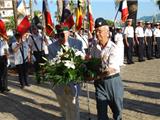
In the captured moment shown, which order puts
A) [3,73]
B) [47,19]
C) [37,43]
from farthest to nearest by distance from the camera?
[37,43] → [3,73] → [47,19]

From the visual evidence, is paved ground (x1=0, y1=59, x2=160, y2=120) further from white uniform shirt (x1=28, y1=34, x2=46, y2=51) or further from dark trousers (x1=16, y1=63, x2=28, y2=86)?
white uniform shirt (x1=28, y1=34, x2=46, y2=51)

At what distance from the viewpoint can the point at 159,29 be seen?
844 inches

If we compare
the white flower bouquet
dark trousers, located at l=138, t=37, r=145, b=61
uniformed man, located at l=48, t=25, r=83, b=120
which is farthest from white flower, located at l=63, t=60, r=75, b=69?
dark trousers, located at l=138, t=37, r=145, b=61

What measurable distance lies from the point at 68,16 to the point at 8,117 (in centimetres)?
385

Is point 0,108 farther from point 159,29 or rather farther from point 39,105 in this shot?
point 159,29

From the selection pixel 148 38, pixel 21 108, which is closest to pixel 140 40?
pixel 148 38

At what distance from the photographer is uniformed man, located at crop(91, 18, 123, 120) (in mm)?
6875

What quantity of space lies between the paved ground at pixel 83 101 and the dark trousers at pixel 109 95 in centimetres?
225

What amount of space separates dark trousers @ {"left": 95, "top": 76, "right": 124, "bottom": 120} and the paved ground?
2251 millimetres

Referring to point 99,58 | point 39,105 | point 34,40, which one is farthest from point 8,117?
point 34,40

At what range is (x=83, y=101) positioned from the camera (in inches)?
449

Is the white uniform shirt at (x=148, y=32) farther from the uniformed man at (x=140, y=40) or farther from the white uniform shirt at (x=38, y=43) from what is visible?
the white uniform shirt at (x=38, y=43)

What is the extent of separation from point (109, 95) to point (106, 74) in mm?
353

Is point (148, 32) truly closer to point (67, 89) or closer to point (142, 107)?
point (142, 107)
